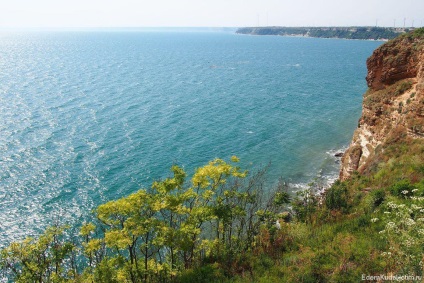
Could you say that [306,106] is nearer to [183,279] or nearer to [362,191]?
[362,191]

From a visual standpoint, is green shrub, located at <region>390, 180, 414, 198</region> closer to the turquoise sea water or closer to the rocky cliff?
the rocky cliff

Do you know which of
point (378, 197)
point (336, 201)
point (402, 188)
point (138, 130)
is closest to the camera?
point (402, 188)

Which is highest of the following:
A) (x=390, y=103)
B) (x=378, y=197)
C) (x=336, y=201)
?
(x=390, y=103)

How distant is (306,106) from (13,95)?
92.1m

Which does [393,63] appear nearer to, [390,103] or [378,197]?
[390,103]

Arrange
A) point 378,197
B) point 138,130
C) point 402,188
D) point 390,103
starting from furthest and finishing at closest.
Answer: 1. point 138,130
2. point 390,103
3. point 378,197
4. point 402,188

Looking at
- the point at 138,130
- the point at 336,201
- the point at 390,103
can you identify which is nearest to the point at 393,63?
the point at 390,103

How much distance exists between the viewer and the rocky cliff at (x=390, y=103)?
41156mm

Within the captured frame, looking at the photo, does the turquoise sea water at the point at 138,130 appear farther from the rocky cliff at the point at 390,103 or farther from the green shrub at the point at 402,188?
the green shrub at the point at 402,188

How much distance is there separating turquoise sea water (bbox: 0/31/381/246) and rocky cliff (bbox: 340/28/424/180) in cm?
1281

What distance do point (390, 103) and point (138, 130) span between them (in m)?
52.5

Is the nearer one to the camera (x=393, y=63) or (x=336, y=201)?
(x=336, y=201)

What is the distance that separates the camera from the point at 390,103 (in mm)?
47500

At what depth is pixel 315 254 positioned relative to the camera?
76.2 ft
